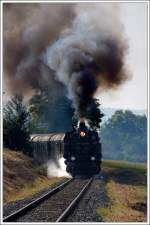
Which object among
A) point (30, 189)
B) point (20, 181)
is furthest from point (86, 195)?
point (20, 181)

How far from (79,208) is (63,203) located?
155 cm

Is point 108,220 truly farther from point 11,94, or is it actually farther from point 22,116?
point 11,94

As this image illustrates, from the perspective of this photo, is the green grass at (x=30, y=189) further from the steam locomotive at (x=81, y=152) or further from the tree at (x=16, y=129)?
the tree at (x=16, y=129)

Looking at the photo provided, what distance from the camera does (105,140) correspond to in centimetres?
15862

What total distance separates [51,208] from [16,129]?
1713 cm

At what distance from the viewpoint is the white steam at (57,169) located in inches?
1431

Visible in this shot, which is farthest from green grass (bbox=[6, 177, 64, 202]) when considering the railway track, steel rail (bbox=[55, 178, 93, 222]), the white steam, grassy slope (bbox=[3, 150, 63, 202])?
steel rail (bbox=[55, 178, 93, 222])

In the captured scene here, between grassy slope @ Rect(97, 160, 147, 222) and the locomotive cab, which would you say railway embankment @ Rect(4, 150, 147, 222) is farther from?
the locomotive cab

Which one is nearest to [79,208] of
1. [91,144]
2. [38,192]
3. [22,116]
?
[38,192]

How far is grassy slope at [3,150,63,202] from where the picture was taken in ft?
82.5

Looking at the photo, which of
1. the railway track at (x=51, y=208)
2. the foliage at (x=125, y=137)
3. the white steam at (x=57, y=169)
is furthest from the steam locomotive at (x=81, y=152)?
the foliage at (x=125, y=137)

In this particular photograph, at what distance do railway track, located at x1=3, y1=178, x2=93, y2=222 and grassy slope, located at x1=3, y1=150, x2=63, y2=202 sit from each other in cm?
177

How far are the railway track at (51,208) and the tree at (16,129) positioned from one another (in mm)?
11243

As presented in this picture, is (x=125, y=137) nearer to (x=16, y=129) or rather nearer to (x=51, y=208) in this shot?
(x=16, y=129)
